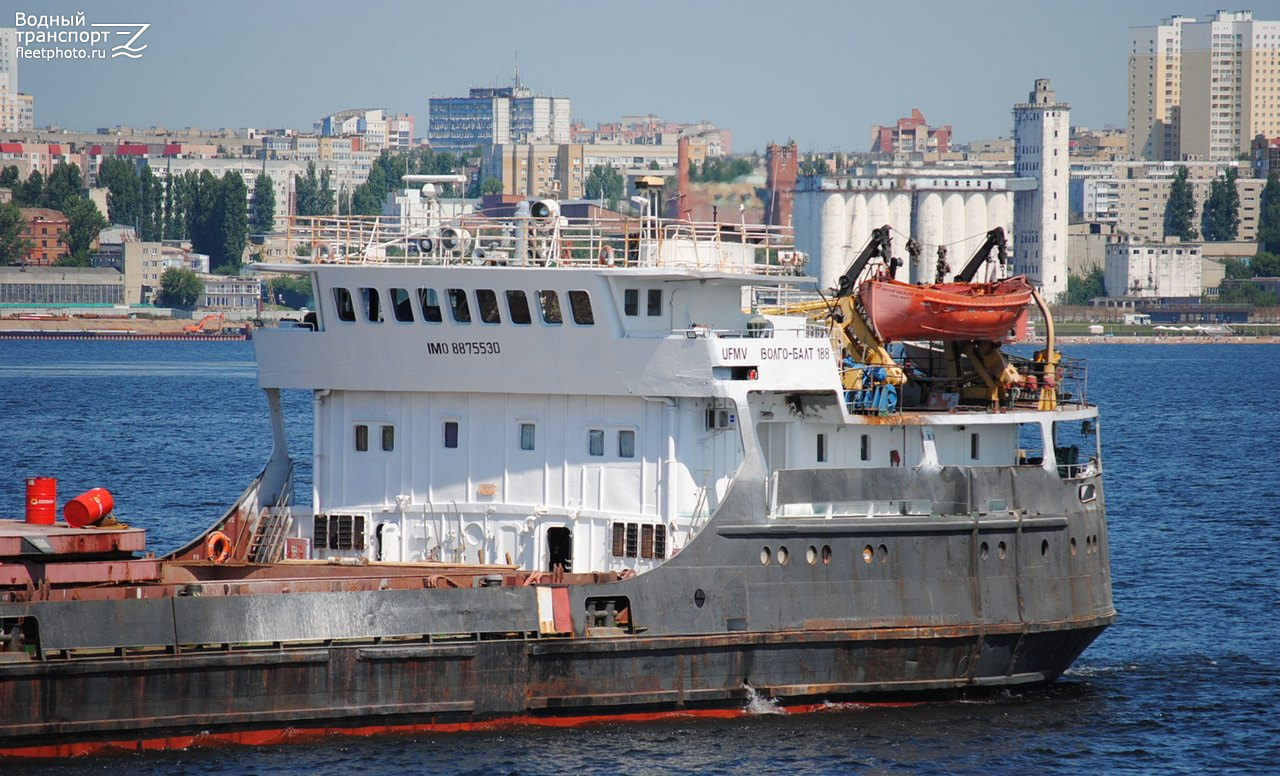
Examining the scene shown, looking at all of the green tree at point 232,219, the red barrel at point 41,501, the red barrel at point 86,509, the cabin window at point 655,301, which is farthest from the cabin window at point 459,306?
the green tree at point 232,219

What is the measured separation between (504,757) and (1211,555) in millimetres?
22893

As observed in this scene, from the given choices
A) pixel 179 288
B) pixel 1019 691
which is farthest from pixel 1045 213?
pixel 1019 691

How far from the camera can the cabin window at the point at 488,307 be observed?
22297 millimetres

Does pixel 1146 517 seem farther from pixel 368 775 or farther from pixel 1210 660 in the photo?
pixel 368 775

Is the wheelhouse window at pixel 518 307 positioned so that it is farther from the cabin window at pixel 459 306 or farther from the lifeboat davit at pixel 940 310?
the lifeboat davit at pixel 940 310

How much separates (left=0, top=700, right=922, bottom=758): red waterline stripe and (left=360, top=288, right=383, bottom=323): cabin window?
4.96 metres

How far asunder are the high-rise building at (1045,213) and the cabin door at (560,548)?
6777 inches

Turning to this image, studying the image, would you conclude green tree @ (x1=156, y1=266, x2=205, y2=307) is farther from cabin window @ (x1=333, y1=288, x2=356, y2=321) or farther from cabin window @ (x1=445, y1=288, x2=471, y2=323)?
cabin window @ (x1=445, y1=288, x2=471, y2=323)

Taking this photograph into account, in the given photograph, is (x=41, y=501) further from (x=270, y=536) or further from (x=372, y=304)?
(x=372, y=304)

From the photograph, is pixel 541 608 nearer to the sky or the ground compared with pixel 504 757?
nearer to the sky

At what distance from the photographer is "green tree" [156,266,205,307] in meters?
164

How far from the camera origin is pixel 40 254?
174 meters

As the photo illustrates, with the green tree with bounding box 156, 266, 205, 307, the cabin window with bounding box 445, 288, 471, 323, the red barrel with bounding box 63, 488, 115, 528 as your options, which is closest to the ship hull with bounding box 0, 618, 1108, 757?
the red barrel with bounding box 63, 488, 115, 528

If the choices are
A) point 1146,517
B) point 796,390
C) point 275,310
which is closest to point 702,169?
point 1146,517
